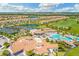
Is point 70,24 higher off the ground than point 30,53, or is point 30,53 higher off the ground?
point 70,24

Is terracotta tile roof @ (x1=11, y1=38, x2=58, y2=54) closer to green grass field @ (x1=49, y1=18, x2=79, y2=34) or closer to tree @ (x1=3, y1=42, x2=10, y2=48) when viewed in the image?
tree @ (x1=3, y1=42, x2=10, y2=48)

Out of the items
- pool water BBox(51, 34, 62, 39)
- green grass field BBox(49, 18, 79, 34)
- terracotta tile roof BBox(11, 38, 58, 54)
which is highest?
green grass field BBox(49, 18, 79, 34)

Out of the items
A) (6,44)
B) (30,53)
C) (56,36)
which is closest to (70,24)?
(56,36)

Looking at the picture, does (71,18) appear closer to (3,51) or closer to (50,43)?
(50,43)

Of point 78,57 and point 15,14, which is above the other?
point 15,14

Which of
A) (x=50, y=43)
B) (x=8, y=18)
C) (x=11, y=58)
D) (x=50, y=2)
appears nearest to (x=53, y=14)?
(x=50, y=2)

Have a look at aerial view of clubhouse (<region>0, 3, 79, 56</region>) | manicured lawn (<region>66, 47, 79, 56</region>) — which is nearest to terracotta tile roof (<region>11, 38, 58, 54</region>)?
aerial view of clubhouse (<region>0, 3, 79, 56</region>)

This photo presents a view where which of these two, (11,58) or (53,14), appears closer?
(11,58)

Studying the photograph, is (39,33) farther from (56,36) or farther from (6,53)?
(6,53)

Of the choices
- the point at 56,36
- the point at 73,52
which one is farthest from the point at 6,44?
the point at 73,52
